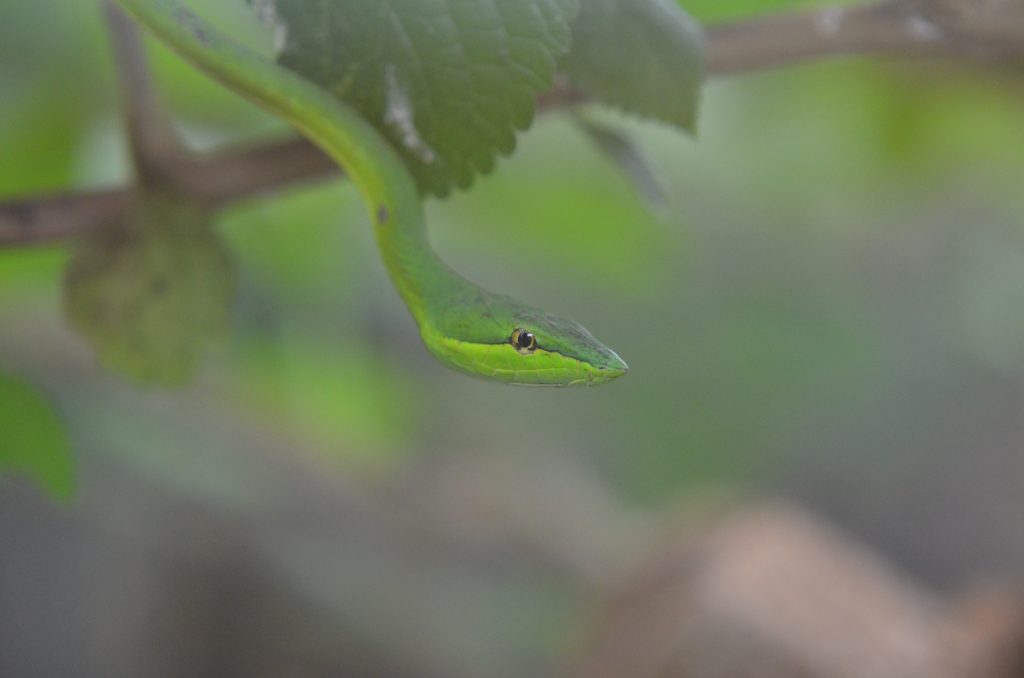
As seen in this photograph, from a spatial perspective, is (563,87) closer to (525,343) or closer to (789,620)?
(525,343)

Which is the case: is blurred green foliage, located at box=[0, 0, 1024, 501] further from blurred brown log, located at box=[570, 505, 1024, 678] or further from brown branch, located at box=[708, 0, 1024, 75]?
blurred brown log, located at box=[570, 505, 1024, 678]

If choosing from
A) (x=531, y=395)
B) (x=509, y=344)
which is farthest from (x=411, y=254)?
(x=531, y=395)

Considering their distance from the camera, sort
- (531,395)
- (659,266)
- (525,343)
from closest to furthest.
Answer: (525,343)
(659,266)
(531,395)

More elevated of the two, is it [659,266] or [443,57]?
[659,266]

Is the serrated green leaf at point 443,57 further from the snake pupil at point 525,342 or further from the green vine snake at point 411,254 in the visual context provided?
the snake pupil at point 525,342

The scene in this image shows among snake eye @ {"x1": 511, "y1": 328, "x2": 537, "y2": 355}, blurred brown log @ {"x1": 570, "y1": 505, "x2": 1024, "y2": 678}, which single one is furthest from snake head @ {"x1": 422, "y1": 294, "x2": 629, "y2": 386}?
blurred brown log @ {"x1": 570, "y1": 505, "x2": 1024, "y2": 678}

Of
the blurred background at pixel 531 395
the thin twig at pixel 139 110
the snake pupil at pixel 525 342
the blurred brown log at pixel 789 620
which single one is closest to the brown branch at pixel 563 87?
the thin twig at pixel 139 110
